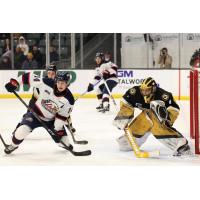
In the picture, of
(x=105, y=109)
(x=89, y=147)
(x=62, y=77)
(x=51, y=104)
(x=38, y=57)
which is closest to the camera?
(x=62, y=77)

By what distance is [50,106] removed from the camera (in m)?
4.10

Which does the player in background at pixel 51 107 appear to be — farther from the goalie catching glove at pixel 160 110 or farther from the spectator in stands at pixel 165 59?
the spectator in stands at pixel 165 59

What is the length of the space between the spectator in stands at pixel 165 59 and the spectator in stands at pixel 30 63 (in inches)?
78.2

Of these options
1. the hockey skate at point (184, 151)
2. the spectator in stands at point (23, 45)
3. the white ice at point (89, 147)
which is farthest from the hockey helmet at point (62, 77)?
the spectator in stands at point (23, 45)

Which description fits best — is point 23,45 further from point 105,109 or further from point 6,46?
point 105,109

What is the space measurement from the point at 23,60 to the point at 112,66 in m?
2.01

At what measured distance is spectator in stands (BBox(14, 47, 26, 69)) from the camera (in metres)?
8.19

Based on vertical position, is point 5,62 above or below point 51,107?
above

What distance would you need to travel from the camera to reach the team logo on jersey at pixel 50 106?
4.08m

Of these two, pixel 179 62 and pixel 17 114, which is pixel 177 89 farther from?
pixel 17 114

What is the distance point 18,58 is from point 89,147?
12.7 ft

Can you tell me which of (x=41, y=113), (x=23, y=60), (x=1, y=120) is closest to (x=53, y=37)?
(x=23, y=60)

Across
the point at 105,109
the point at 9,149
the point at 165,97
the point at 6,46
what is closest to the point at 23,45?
the point at 6,46

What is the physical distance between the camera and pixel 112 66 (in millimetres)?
6785
